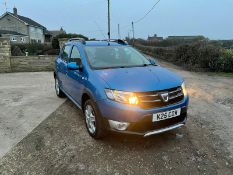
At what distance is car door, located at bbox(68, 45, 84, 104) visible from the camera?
5000 millimetres

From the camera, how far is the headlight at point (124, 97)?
3934mm

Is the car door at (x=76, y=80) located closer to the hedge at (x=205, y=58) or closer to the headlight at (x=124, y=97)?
the headlight at (x=124, y=97)

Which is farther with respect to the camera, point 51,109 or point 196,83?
point 196,83

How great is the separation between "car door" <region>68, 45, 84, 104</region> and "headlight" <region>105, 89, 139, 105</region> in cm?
105

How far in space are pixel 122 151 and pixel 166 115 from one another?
926 mm

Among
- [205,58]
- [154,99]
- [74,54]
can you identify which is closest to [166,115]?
[154,99]

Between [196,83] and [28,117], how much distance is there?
6503mm

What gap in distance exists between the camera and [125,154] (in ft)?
13.6

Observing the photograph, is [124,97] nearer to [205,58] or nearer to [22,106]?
[22,106]

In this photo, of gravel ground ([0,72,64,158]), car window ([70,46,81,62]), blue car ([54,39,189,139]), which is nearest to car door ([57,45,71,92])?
car window ([70,46,81,62])

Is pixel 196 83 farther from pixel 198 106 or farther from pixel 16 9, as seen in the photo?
pixel 16 9

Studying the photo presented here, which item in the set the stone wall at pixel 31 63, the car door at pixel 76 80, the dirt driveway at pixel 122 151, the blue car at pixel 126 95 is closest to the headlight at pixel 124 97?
the blue car at pixel 126 95

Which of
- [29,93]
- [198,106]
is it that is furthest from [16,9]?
[198,106]

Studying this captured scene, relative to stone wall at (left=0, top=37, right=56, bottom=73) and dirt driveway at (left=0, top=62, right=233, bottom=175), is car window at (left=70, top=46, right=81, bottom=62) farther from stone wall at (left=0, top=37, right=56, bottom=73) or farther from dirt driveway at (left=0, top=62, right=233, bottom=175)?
stone wall at (left=0, top=37, right=56, bottom=73)
